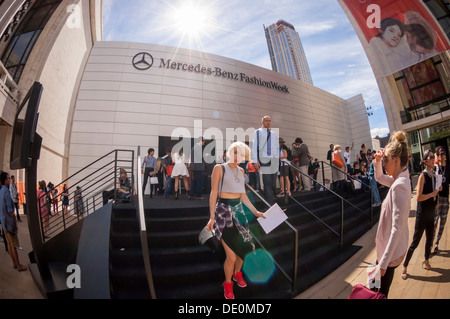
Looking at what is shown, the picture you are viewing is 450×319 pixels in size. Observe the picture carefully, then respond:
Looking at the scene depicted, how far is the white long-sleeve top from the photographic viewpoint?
1271 mm

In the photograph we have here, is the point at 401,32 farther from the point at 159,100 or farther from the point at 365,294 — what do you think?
the point at 159,100

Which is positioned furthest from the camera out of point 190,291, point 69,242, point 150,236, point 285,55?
point 285,55

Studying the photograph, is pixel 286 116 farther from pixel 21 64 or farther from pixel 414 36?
pixel 21 64

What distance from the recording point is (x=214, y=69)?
39.4ft

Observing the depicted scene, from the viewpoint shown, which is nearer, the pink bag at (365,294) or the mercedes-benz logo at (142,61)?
the pink bag at (365,294)

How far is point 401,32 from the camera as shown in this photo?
6371mm

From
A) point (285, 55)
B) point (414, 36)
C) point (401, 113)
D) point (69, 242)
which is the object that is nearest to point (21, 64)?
point (69, 242)

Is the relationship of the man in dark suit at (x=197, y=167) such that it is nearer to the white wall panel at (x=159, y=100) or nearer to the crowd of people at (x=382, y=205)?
the crowd of people at (x=382, y=205)

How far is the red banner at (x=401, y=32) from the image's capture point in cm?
594

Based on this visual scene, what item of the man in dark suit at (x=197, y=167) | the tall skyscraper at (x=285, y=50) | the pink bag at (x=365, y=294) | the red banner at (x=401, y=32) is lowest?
the pink bag at (x=365, y=294)

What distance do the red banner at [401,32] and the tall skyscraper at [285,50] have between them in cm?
7325

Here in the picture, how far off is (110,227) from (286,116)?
13707 millimetres

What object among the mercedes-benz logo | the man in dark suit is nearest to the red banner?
the man in dark suit

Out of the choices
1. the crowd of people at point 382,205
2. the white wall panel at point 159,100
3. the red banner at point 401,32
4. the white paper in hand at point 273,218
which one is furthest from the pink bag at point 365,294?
the white wall panel at point 159,100
